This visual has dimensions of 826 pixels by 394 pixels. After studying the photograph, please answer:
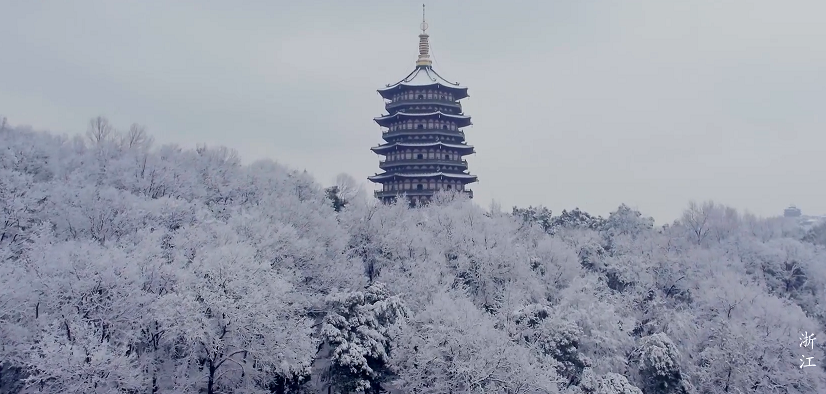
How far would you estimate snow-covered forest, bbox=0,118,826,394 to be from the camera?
22.2 m

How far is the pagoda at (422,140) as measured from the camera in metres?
52.7

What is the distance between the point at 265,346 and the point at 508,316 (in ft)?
38.5

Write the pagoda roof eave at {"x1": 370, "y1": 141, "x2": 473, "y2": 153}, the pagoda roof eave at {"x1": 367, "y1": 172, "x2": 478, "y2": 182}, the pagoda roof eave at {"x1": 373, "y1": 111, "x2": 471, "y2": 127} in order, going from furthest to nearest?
1. the pagoda roof eave at {"x1": 373, "y1": 111, "x2": 471, "y2": 127}
2. the pagoda roof eave at {"x1": 370, "y1": 141, "x2": 473, "y2": 153}
3. the pagoda roof eave at {"x1": 367, "y1": 172, "x2": 478, "y2": 182}

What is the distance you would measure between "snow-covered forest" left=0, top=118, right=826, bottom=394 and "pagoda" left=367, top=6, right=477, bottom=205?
5.67 metres

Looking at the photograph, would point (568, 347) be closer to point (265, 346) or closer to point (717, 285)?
point (265, 346)

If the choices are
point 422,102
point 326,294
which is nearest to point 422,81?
point 422,102

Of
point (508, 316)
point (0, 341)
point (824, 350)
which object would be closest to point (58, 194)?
point (0, 341)

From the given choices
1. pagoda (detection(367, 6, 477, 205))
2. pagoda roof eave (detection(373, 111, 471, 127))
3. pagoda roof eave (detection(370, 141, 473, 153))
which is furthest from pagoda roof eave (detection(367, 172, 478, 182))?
pagoda roof eave (detection(373, 111, 471, 127))

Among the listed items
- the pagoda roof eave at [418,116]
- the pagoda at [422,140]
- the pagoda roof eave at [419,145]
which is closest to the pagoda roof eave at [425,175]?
the pagoda at [422,140]

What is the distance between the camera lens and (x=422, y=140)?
53.5 metres

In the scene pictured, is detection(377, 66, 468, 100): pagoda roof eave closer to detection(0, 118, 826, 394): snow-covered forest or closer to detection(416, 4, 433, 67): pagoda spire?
detection(416, 4, 433, 67): pagoda spire

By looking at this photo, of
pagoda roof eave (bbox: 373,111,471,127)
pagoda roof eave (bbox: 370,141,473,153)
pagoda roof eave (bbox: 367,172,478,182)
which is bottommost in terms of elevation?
pagoda roof eave (bbox: 367,172,478,182)

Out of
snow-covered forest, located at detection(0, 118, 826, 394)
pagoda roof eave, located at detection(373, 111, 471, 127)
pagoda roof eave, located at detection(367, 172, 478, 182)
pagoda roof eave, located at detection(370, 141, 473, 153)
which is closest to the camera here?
snow-covered forest, located at detection(0, 118, 826, 394)

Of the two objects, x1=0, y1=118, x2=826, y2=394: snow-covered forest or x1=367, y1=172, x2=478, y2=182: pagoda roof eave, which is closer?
x1=0, y1=118, x2=826, y2=394: snow-covered forest
